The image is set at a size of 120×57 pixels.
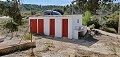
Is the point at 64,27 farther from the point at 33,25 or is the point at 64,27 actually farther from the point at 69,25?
the point at 33,25

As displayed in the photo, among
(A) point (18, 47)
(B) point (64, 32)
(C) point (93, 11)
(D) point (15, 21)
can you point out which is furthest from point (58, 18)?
(C) point (93, 11)

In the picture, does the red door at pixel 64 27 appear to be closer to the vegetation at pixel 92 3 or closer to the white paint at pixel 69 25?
the white paint at pixel 69 25

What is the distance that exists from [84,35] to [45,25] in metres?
4.61

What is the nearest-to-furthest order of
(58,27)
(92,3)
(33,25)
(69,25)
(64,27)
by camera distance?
(92,3)
(69,25)
(64,27)
(58,27)
(33,25)

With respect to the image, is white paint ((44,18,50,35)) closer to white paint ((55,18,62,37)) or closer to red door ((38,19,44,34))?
red door ((38,19,44,34))

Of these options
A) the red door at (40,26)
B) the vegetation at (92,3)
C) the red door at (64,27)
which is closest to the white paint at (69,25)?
the red door at (64,27)

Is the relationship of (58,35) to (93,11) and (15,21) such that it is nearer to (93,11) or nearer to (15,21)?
(15,21)

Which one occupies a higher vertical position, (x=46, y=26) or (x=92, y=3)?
(x=92, y=3)

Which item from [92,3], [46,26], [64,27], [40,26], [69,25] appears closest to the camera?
[92,3]

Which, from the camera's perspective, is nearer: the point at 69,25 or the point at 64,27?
the point at 69,25

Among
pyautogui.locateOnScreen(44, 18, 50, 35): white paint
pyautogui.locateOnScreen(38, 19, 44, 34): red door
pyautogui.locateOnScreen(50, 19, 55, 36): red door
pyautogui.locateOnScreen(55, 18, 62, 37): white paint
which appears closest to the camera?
pyautogui.locateOnScreen(55, 18, 62, 37): white paint

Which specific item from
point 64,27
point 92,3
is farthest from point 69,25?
point 92,3

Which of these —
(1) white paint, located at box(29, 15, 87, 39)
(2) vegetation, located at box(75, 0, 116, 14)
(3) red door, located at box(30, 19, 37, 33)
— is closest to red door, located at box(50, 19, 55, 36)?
(1) white paint, located at box(29, 15, 87, 39)

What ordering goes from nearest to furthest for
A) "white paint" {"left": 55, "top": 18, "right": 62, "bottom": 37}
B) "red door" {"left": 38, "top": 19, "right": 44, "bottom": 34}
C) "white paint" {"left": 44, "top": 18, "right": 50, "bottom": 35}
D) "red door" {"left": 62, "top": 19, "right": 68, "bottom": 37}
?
1. "red door" {"left": 62, "top": 19, "right": 68, "bottom": 37}
2. "white paint" {"left": 55, "top": 18, "right": 62, "bottom": 37}
3. "white paint" {"left": 44, "top": 18, "right": 50, "bottom": 35}
4. "red door" {"left": 38, "top": 19, "right": 44, "bottom": 34}
